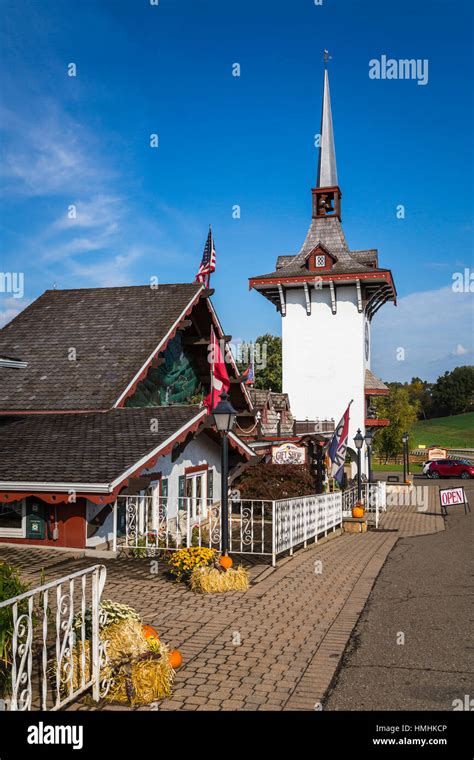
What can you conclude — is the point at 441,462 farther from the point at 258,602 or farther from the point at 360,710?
the point at 360,710

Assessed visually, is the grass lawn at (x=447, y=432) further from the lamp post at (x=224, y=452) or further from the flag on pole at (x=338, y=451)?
the lamp post at (x=224, y=452)

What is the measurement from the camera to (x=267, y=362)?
2795 inches

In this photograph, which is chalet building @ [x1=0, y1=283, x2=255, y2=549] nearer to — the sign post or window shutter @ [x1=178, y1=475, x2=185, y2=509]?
window shutter @ [x1=178, y1=475, x2=185, y2=509]

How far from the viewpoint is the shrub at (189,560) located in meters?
10.8

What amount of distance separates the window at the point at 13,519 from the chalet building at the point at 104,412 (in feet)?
0.07

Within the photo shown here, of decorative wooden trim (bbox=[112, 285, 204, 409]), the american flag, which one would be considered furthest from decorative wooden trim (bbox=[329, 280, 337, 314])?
decorative wooden trim (bbox=[112, 285, 204, 409])

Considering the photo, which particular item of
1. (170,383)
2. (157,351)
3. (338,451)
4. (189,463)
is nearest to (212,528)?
(189,463)

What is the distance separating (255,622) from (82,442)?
242 inches

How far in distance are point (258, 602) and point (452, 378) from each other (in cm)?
15708

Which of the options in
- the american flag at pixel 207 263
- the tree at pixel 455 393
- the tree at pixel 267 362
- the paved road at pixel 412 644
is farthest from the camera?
the tree at pixel 455 393

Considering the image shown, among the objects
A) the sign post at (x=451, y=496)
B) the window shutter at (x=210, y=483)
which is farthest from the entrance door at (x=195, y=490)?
the sign post at (x=451, y=496)

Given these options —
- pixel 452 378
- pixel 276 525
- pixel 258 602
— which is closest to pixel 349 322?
pixel 276 525

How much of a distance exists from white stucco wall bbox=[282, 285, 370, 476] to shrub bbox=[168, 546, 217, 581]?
32342mm

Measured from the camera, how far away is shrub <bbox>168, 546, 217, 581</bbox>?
35.3ft
